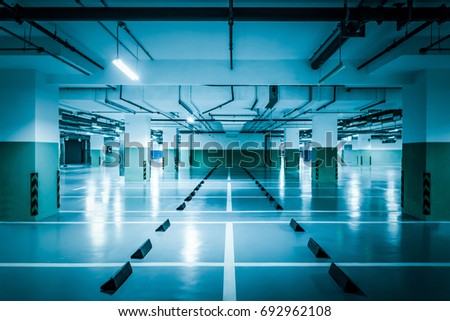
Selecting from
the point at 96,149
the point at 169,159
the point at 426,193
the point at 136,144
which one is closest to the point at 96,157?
the point at 96,149

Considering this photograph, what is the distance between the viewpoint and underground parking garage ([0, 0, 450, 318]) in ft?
13.2

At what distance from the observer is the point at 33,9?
4.45 m

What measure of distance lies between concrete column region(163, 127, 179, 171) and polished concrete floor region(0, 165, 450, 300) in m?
16.8

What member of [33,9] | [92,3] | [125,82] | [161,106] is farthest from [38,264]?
[161,106]

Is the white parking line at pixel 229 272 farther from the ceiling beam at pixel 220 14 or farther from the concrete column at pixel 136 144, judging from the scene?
the concrete column at pixel 136 144

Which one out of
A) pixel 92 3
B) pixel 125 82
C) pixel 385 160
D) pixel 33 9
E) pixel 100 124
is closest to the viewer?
pixel 33 9

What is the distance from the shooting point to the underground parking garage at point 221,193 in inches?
158

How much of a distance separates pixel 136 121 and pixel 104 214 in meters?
9.16

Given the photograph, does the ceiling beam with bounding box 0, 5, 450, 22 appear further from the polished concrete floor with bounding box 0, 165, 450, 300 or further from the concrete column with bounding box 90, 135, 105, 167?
the concrete column with bounding box 90, 135, 105, 167

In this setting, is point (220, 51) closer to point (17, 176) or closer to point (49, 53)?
point (49, 53)

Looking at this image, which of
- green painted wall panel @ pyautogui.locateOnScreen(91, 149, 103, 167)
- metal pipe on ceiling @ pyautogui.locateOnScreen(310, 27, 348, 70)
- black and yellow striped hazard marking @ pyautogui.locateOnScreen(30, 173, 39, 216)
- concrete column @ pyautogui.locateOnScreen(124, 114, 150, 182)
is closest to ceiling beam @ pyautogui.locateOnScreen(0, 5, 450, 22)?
metal pipe on ceiling @ pyautogui.locateOnScreen(310, 27, 348, 70)

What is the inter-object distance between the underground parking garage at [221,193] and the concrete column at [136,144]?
421cm

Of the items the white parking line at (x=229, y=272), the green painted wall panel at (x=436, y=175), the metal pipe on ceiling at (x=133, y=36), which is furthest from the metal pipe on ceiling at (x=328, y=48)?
the white parking line at (x=229, y=272)

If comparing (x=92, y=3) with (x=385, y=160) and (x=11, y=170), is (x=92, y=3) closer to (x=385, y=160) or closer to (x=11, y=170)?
(x=11, y=170)
